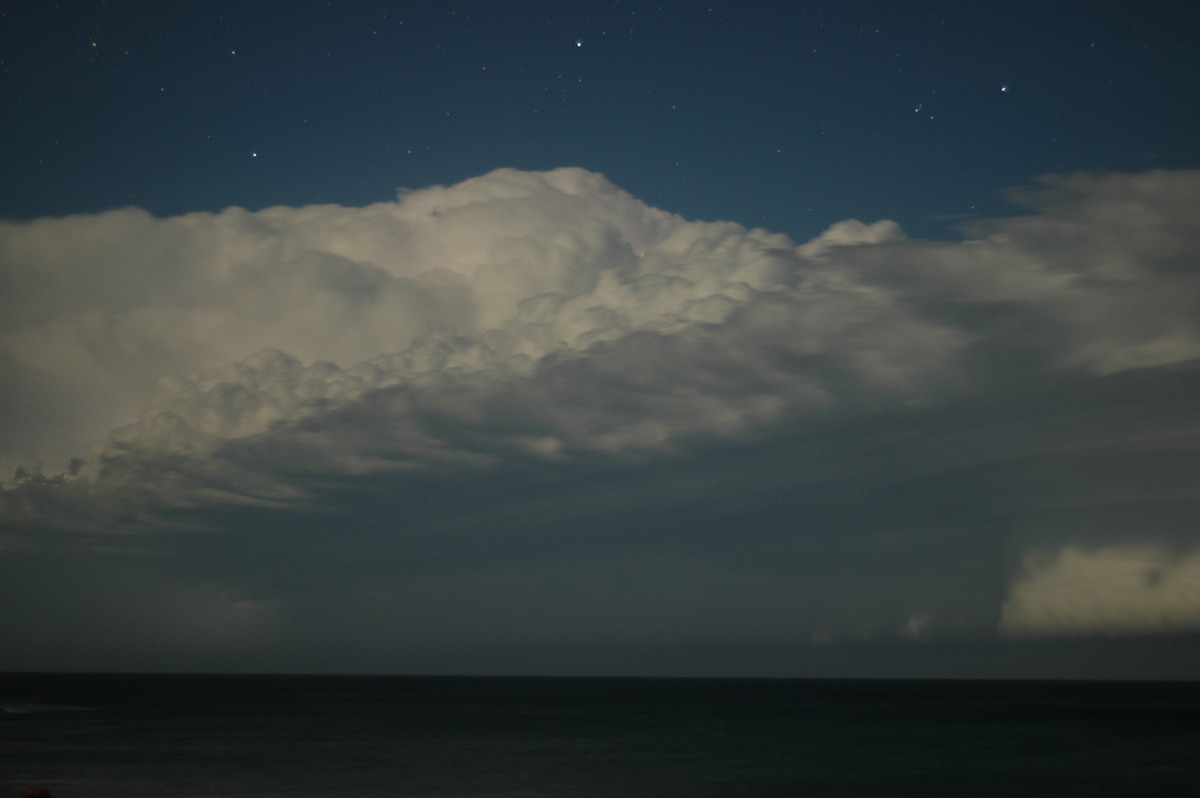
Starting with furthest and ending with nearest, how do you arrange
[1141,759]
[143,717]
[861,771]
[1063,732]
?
[143,717], [1063,732], [1141,759], [861,771]

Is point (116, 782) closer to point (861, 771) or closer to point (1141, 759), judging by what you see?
point (861, 771)

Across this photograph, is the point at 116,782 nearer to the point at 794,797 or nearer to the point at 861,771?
the point at 794,797

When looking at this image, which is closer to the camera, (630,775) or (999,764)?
(630,775)

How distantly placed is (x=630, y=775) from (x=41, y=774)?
25744mm

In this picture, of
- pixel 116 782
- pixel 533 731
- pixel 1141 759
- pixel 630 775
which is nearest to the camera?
pixel 116 782

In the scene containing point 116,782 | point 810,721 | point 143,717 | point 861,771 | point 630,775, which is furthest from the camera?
point 810,721

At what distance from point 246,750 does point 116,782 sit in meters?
14.1

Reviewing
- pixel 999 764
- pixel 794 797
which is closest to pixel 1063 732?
pixel 999 764

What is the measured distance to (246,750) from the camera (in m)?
54.4

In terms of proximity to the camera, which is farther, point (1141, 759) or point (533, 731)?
point (533, 731)

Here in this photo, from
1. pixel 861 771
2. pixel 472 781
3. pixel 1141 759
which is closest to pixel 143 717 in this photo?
pixel 472 781

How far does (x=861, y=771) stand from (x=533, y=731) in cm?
3104

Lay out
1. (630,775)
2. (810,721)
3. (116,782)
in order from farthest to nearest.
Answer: (810,721) < (630,775) < (116,782)

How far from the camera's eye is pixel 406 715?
95625mm
